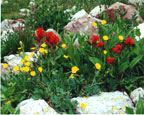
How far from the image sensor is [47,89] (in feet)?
10.0

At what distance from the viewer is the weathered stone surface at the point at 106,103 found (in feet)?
9.39

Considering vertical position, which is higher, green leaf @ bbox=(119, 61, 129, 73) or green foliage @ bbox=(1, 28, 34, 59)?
green foliage @ bbox=(1, 28, 34, 59)

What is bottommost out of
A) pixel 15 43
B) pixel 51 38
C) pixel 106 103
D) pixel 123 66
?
pixel 106 103

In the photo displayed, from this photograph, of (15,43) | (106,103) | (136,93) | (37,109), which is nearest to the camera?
(37,109)

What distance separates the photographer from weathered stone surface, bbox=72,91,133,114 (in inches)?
113

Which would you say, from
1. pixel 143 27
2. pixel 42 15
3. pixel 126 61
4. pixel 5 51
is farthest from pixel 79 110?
pixel 42 15

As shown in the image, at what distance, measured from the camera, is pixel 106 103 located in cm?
296

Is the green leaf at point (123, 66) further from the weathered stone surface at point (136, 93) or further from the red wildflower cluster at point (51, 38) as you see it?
the red wildflower cluster at point (51, 38)

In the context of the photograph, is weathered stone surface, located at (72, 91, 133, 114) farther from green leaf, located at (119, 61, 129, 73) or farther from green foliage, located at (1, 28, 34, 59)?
green foliage, located at (1, 28, 34, 59)

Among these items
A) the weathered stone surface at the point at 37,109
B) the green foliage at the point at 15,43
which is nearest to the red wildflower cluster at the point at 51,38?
the weathered stone surface at the point at 37,109

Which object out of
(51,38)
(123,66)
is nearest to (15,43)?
(51,38)

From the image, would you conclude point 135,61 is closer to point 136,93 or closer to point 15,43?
point 136,93

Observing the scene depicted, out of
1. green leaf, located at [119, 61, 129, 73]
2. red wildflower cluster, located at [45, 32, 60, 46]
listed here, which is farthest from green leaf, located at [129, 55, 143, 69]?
red wildflower cluster, located at [45, 32, 60, 46]

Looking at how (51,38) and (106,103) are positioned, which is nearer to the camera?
(106,103)
